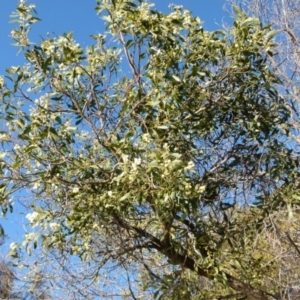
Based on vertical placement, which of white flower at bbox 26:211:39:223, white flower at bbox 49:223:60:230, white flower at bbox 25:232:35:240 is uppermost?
white flower at bbox 26:211:39:223

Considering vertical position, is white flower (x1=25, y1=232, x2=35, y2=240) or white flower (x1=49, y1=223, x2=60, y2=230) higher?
white flower (x1=49, y1=223, x2=60, y2=230)

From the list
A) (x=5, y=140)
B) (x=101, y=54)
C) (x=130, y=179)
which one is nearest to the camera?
(x=130, y=179)

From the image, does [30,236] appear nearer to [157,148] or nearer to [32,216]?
[32,216]

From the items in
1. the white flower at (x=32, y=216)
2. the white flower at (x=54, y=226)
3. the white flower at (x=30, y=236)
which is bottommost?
the white flower at (x=30, y=236)

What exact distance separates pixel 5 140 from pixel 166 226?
1171mm

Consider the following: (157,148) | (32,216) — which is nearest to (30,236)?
(32,216)

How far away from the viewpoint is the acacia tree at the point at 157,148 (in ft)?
11.0

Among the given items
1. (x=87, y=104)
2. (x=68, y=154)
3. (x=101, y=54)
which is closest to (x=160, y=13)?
(x=101, y=54)

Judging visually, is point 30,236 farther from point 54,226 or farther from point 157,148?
point 157,148

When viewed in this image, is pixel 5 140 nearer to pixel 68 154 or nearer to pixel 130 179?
pixel 68 154

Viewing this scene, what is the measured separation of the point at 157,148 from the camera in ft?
10.6

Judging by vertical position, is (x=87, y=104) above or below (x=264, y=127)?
above

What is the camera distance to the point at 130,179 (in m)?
2.98

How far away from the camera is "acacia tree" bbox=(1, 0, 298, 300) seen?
334 cm
